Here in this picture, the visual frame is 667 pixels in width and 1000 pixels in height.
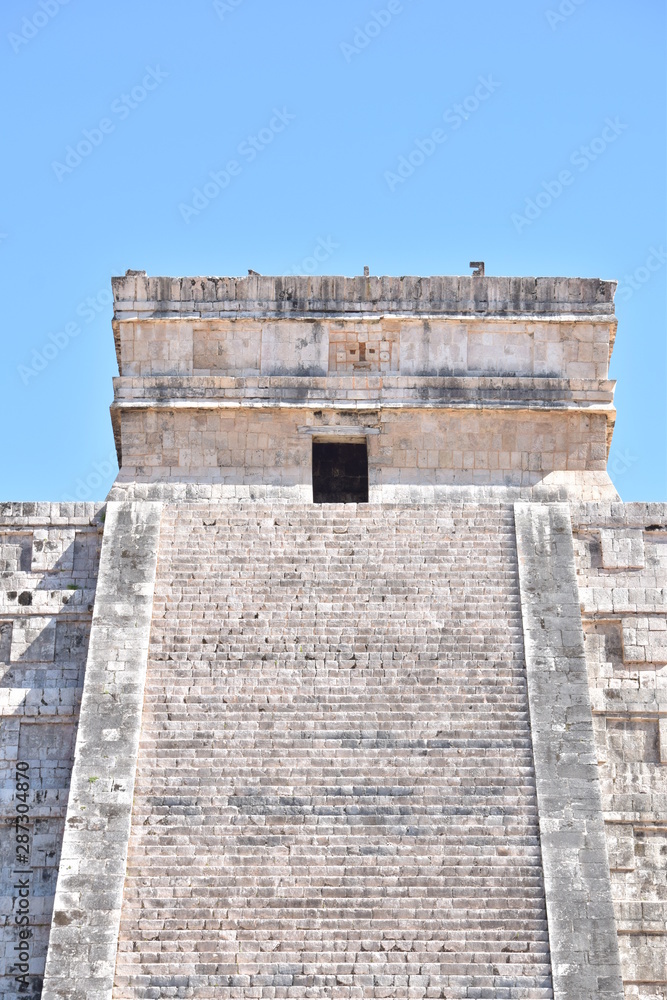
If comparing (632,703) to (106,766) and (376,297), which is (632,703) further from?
(376,297)

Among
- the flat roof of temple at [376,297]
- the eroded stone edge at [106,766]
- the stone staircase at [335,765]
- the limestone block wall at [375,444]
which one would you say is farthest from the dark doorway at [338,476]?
the eroded stone edge at [106,766]

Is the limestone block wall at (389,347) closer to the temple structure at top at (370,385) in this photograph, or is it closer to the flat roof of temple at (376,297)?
the temple structure at top at (370,385)

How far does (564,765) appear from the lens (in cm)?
1459

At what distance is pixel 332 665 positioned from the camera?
1538cm

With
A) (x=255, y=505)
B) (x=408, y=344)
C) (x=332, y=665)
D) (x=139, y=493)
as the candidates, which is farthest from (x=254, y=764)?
(x=408, y=344)

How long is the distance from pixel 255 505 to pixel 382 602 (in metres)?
1.93

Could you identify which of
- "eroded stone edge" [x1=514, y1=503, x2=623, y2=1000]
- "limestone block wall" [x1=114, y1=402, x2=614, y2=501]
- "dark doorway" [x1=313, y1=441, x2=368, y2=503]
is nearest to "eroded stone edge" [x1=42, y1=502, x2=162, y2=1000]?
"limestone block wall" [x1=114, y1=402, x2=614, y2=501]

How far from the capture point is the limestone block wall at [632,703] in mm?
14797

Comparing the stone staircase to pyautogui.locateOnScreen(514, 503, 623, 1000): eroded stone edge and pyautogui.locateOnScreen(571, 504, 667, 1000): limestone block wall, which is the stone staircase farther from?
pyautogui.locateOnScreen(571, 504, 667, 1000): limestone block wall

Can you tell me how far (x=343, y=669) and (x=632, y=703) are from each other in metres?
2.86

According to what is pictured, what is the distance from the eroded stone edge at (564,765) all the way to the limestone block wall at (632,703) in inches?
17.6
